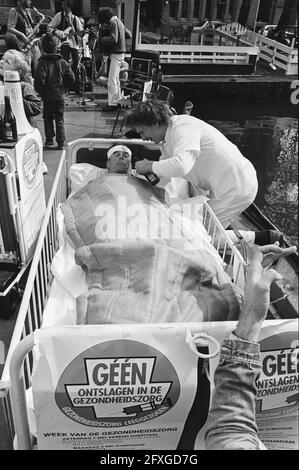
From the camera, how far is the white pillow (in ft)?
11.4

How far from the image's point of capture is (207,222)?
335 centimetres

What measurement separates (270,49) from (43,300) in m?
11.7

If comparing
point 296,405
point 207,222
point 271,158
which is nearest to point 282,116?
point 271,158

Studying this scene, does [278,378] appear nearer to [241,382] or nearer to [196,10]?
[241,382]

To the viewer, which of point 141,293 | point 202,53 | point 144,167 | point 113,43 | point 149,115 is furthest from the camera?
point 202,53

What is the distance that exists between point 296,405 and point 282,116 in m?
11.9

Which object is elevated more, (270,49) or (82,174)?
(270,49)

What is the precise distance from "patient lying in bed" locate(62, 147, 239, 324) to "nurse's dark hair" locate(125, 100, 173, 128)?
44 cm

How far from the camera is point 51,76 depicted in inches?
206

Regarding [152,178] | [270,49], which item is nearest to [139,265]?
[152,178]

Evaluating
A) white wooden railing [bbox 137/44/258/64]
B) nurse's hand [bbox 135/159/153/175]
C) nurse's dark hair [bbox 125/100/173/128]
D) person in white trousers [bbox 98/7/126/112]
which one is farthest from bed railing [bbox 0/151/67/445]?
white wooden railing [bbox 137/44/258/64]

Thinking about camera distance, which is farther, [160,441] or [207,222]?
[207,222]

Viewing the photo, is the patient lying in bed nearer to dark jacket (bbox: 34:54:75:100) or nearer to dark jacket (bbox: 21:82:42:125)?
dark jacket (bbox: 21:82:42:125)
